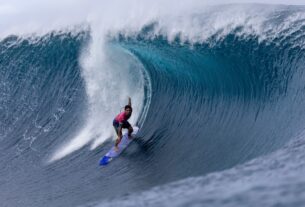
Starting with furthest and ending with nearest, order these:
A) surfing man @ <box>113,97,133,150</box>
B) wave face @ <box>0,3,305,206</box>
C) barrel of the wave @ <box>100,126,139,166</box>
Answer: surfing man @ <box>113,97,133,150</box>, barrel of the wave @ <box>100,126,139,166</box>, wave face @ <box>0,3,305,206</box>

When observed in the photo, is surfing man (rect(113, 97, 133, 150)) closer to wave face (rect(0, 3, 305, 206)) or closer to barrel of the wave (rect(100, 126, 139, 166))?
barrel of the wave (rect(100, 126, 139, 166))

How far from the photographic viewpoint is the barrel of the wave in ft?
41.2

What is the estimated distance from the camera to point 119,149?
13008 millimetres

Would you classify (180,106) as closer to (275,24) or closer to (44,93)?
(275,24)

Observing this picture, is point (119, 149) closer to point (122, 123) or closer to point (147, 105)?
point (122, 123)

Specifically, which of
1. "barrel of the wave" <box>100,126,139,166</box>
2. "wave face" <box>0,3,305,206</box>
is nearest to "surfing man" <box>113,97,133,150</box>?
"barrel of the wave" <box>100,126,139,166</box>

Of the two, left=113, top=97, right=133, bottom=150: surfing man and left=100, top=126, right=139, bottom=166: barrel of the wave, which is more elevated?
left=113, top=97, right=133, bottom=150: surfing man

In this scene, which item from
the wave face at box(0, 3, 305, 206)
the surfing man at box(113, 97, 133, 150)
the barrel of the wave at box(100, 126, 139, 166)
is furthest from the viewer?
the surfing man at box(113, 97, 133, 150)

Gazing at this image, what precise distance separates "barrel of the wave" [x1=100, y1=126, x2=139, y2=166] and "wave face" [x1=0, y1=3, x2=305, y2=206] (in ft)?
0.65

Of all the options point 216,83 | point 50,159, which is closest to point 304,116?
point 216,83

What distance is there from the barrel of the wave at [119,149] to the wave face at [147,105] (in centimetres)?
20

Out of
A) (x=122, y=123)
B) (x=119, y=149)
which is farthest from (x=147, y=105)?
(x=119, y=149)

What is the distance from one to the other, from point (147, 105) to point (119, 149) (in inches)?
98.8

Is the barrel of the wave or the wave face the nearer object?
the wave face
